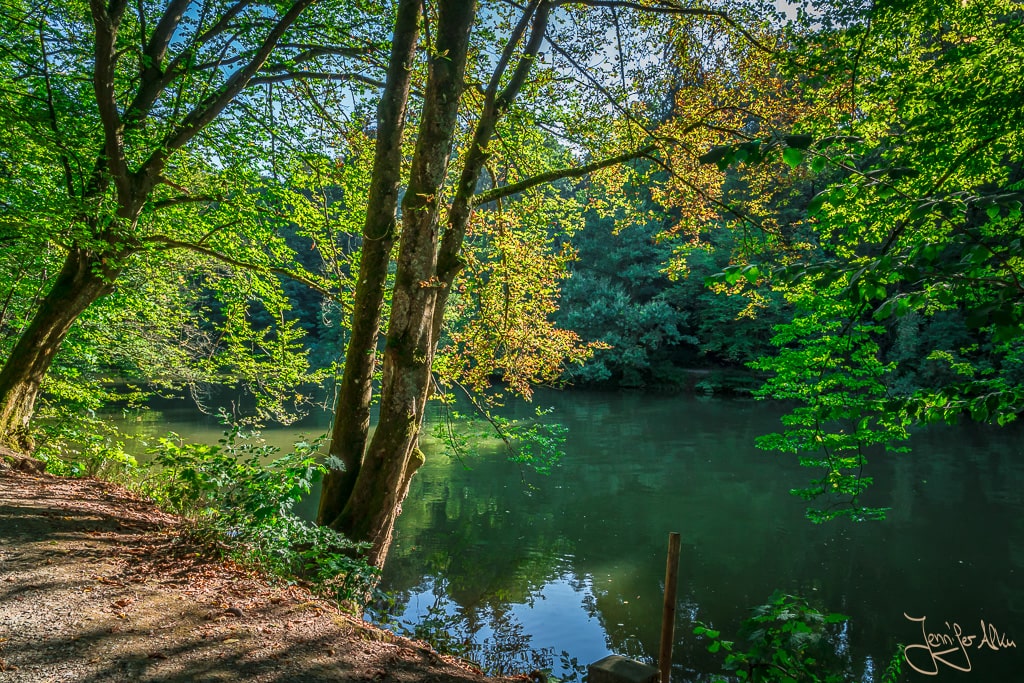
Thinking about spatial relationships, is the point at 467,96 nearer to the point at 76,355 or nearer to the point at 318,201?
the point at 318,201

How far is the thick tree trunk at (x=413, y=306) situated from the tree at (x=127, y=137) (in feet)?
7.39

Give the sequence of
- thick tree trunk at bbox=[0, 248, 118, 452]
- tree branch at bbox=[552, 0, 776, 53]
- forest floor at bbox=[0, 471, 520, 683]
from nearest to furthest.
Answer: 1. forest floor at bbox=[0, 471, 520, 683]
2. tree branch at bbox=[552, 0, 776, 53]
3. thick tree trunk at bbox=[0, 248, 118, 452]

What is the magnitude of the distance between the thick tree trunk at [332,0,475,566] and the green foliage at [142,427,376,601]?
792 millimetres

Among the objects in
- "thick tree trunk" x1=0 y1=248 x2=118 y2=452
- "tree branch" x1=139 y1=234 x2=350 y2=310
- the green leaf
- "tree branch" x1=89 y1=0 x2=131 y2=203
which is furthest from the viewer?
"tree branch" x1=139 y1=234 x2=350 y2=310

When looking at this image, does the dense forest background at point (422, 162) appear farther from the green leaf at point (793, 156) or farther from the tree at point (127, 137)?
the green leaf at point (793, 156)

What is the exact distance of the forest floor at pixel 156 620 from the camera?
2648 millimetres

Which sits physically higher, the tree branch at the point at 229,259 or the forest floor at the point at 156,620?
the tree branch at the point at 229,259

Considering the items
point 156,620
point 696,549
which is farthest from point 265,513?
point 696,549

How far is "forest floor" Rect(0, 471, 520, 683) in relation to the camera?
2.65m

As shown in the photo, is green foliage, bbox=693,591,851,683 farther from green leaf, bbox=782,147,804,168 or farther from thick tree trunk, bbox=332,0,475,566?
thick tree trunk, bbox=332,0,475,566
